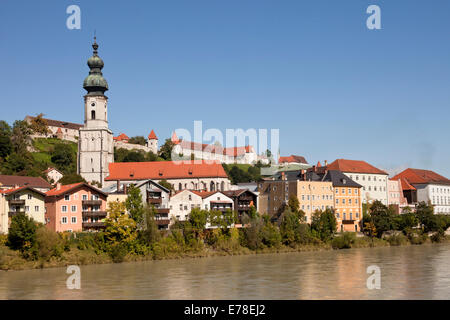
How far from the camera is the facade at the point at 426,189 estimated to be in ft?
336

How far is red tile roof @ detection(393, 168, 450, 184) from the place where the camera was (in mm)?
104438

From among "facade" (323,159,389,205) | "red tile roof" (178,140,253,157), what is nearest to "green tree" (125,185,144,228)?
"facade" (323,159,389,205)

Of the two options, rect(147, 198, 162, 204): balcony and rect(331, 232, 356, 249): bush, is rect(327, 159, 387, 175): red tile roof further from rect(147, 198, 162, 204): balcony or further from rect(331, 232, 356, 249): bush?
rect(147, 198, 162, 204): balcony

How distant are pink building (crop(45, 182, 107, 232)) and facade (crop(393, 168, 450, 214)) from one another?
65.5 metres

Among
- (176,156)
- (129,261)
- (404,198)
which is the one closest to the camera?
(129,261)

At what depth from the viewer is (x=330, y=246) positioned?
64750mm

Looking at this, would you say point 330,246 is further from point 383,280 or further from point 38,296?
point 38,296

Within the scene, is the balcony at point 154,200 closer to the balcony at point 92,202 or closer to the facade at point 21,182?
the balcony at point 92,202

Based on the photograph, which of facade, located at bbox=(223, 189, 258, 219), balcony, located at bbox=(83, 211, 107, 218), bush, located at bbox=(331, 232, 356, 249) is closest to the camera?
balcony, located at bbox=(83, 211, 107, 218)

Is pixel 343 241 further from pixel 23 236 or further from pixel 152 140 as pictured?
pixel 152 140

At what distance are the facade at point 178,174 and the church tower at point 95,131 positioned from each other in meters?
2.47

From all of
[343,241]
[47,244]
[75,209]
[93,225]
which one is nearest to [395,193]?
[343,241]

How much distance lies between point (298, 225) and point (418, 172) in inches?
2122
